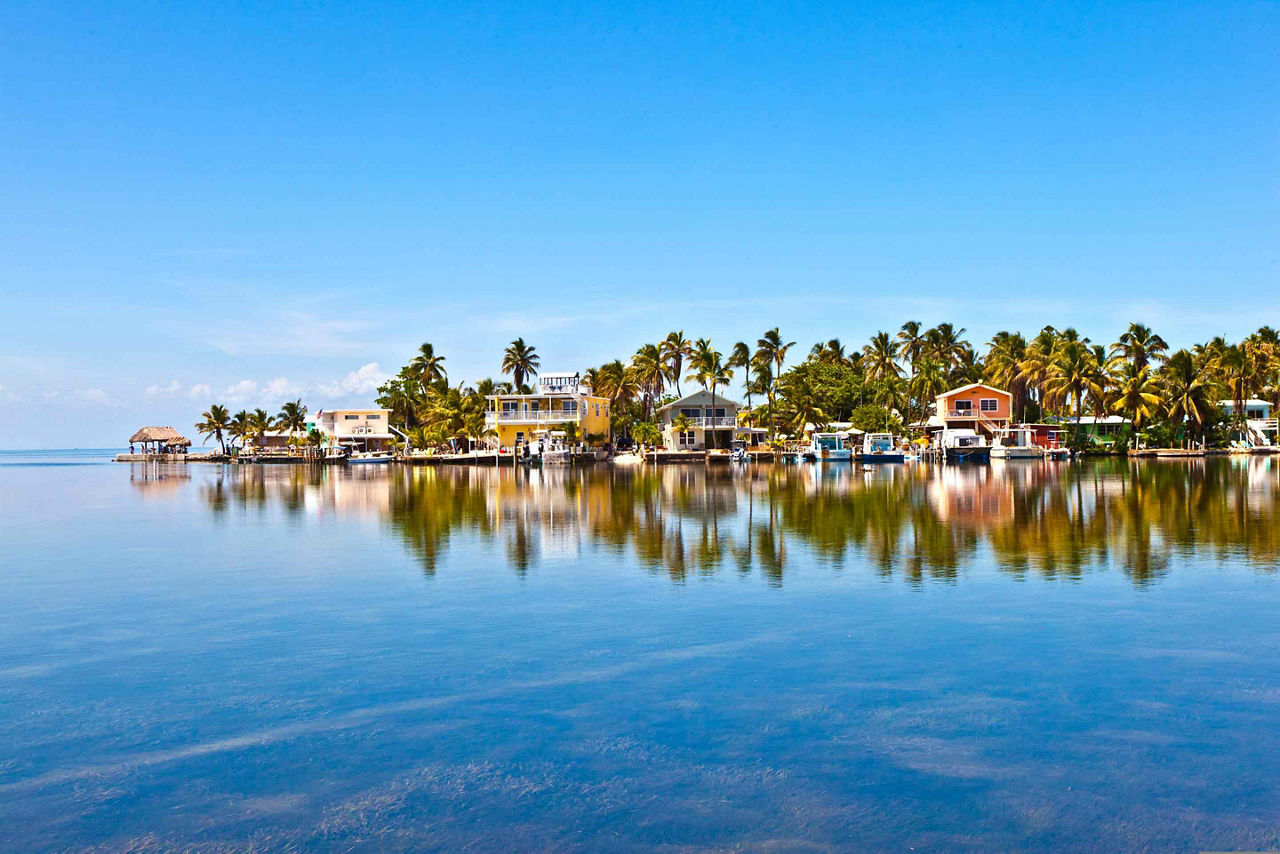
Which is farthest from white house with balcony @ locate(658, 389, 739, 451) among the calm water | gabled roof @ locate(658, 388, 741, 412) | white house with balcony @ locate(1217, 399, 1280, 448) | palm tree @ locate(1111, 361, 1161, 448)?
the calm water

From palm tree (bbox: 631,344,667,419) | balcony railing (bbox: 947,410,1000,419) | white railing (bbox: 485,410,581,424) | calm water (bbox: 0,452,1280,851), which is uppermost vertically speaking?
palm tree (bbox: 631,344,667,419)

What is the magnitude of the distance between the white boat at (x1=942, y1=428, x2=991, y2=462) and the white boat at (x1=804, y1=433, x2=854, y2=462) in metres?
10.2

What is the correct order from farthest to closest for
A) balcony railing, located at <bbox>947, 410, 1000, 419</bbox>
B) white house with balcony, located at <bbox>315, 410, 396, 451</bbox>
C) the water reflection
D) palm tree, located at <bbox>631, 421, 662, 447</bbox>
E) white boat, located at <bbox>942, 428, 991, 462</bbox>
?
white house with balcony, located at <bbox>315, 410, 396, 451</bbox> → palm tree, located at <bbox>631, 421, 662, 447</bbox> → balcony railing, located at <bbox>947, 410, 1000, 419</bbox> → white boat, located at <bbox>942, 428, 991, 462</bbox> → the water reflection

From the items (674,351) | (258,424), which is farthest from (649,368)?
(258,424)

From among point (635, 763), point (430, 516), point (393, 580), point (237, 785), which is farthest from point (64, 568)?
point (635, 763)

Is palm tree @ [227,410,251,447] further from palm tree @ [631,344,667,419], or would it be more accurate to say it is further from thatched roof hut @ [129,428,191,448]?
palm tree @ [631,344,667,419]

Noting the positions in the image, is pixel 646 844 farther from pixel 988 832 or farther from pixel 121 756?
pixel 121 756

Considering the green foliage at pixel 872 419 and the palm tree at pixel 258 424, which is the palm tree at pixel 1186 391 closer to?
the green foliage at pixel 872 419

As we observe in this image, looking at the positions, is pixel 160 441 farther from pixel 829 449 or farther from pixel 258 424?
pixel 829 449

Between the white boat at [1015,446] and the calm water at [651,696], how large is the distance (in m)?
75.4

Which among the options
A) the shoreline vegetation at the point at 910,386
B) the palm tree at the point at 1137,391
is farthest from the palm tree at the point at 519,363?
the palm tree at the point at 1137,391

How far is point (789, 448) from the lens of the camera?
11106 centimetres

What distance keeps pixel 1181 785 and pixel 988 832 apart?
2382mm

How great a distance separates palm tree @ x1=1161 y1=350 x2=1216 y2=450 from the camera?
96.9m
